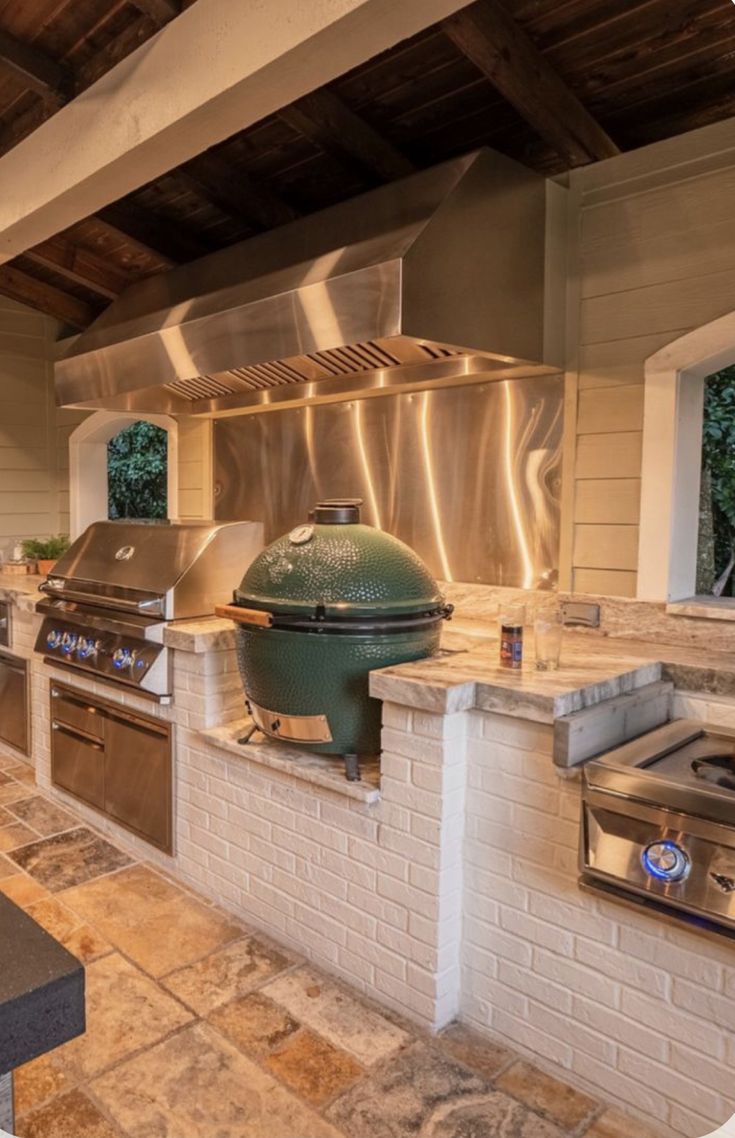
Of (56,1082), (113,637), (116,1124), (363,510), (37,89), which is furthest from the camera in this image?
(363,510)

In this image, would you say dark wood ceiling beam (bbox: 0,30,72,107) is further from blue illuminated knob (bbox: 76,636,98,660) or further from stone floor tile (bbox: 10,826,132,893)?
stone floor tile (bbox: 10,826,132,893)

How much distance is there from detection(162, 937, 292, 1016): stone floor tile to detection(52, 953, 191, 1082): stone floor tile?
53 millimetres

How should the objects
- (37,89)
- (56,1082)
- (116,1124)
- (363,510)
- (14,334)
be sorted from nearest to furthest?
(116,1124)
(56,1082)
(37,89)
(363,510)
(14,334)

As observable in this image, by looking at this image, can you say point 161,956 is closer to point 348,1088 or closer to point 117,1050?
point 117,1050

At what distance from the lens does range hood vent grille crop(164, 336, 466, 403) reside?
2535 millimetres

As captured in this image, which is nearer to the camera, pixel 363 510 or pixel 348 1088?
pixel 348 1088

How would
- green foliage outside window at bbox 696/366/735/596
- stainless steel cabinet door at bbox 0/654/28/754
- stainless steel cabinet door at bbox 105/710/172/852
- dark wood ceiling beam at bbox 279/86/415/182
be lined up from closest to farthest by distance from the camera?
dark wood ceiling beam at bbox 279/86/415/182 < stainless steel cabinet door at bbox 105/710/172/852 < stainless steel cabinet door at bbox 0/654/28/754 < green foliage outside window at bbox 696/366/735/596

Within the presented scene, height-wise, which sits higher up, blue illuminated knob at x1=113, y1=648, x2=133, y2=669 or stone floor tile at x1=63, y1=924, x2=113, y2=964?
blue illuminated knob at x1=113, y1=648, x2=133, y2=669

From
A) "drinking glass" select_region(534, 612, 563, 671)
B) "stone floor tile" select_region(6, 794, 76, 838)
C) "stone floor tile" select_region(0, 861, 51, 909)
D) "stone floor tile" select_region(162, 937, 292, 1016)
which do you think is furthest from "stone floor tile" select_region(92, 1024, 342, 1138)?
"stone floor tile" select_region(6, 794, 76, 838)

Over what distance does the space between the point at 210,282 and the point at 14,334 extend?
2610 mm

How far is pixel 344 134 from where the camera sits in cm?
273

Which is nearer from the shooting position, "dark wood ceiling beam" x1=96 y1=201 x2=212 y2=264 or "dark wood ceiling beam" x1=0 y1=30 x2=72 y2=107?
"dark wood ceiling beam" x1=0 y1=30 x2=72 y2=107

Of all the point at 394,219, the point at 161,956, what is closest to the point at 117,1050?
the point at 161,956

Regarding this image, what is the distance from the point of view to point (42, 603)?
143 inches
